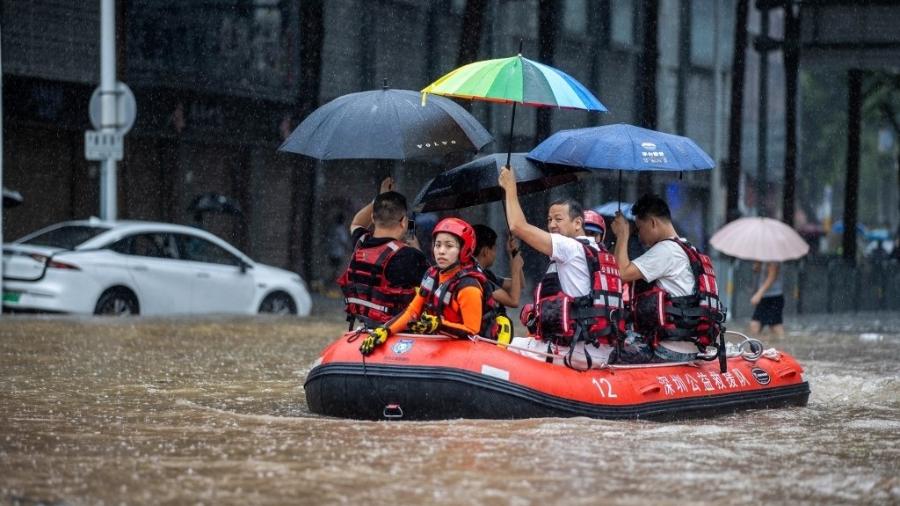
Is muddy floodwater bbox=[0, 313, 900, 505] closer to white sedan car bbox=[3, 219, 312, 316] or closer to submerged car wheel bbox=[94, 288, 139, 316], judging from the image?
white sedan car bbox=[3, 219, 312, 316]

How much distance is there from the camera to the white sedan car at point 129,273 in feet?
65.8

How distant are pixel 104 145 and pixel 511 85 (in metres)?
13.3

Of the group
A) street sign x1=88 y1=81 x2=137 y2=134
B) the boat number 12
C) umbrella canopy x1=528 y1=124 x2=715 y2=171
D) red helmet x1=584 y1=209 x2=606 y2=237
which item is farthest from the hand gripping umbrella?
street sign x1=88 y1=81 x2=137 y2=134

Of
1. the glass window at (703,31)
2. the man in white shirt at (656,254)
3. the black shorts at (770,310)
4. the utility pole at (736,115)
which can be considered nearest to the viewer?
the man in white shirt at (656,254)

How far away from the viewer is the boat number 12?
1075 cm

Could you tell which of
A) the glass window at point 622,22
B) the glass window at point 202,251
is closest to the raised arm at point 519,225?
the glass window at point 202,251

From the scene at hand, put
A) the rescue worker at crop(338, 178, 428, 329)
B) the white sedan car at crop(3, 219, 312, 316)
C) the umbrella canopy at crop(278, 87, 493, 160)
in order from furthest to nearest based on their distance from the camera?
1. the white sedan car at crop(3, 219, 312, 316)
2. the umbrella canopy at crop(278, 87, 493, 160)
3. the rescue worker at crop(338, 178, 428, 329)

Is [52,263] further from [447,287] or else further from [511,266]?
[447,287]

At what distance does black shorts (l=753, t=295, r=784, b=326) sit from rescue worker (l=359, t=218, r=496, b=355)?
444 inches

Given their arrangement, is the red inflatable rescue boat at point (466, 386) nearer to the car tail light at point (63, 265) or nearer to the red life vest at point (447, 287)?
the red life vest at point (447, 287)

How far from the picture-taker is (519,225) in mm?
10203

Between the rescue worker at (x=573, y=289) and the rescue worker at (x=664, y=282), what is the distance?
453 millimetres

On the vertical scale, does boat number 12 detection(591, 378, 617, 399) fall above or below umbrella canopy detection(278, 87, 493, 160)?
below

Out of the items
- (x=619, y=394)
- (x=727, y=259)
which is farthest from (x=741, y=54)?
(x=619, y=394)
